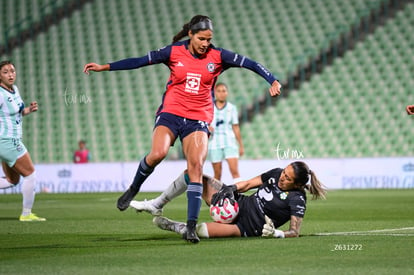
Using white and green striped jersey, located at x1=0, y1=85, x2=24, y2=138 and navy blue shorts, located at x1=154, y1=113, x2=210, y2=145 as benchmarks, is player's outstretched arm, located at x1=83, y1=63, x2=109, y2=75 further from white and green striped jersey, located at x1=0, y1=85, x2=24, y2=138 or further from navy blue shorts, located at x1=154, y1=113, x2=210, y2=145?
white and green striped jersey, located at x1=0, y1=85, x2=24, y2=138

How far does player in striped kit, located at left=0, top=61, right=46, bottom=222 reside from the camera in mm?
10062

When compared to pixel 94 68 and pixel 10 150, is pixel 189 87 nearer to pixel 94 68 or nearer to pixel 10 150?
pixel 94 68

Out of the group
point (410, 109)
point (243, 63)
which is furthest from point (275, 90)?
point (410, 109)

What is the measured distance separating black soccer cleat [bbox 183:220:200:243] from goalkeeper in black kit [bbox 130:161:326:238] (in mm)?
297

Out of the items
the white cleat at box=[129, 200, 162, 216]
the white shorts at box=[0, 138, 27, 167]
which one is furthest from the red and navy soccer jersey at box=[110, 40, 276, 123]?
the white shorts at box=[0, 138, 27, 167]

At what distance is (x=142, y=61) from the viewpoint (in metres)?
7.40

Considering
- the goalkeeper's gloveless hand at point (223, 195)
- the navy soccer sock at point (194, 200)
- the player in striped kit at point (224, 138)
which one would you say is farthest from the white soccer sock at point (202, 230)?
the player in striped kit at point (224, 138)

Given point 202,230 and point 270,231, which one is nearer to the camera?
point 270,231

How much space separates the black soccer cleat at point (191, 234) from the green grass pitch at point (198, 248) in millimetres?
89

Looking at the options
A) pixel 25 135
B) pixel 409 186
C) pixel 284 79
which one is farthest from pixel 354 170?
pixel 25 135

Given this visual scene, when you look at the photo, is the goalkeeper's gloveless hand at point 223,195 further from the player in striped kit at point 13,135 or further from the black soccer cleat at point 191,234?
the player in striped kit at point 13,135

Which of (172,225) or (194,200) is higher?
(194,200)

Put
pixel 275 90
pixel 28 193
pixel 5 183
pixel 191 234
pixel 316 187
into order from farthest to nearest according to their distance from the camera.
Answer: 1. pixel 5 183
2. pixel 28 193
3. pixel 316 187
4. pixel 275 90
5. pixel 191 234

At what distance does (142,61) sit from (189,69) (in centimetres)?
46
